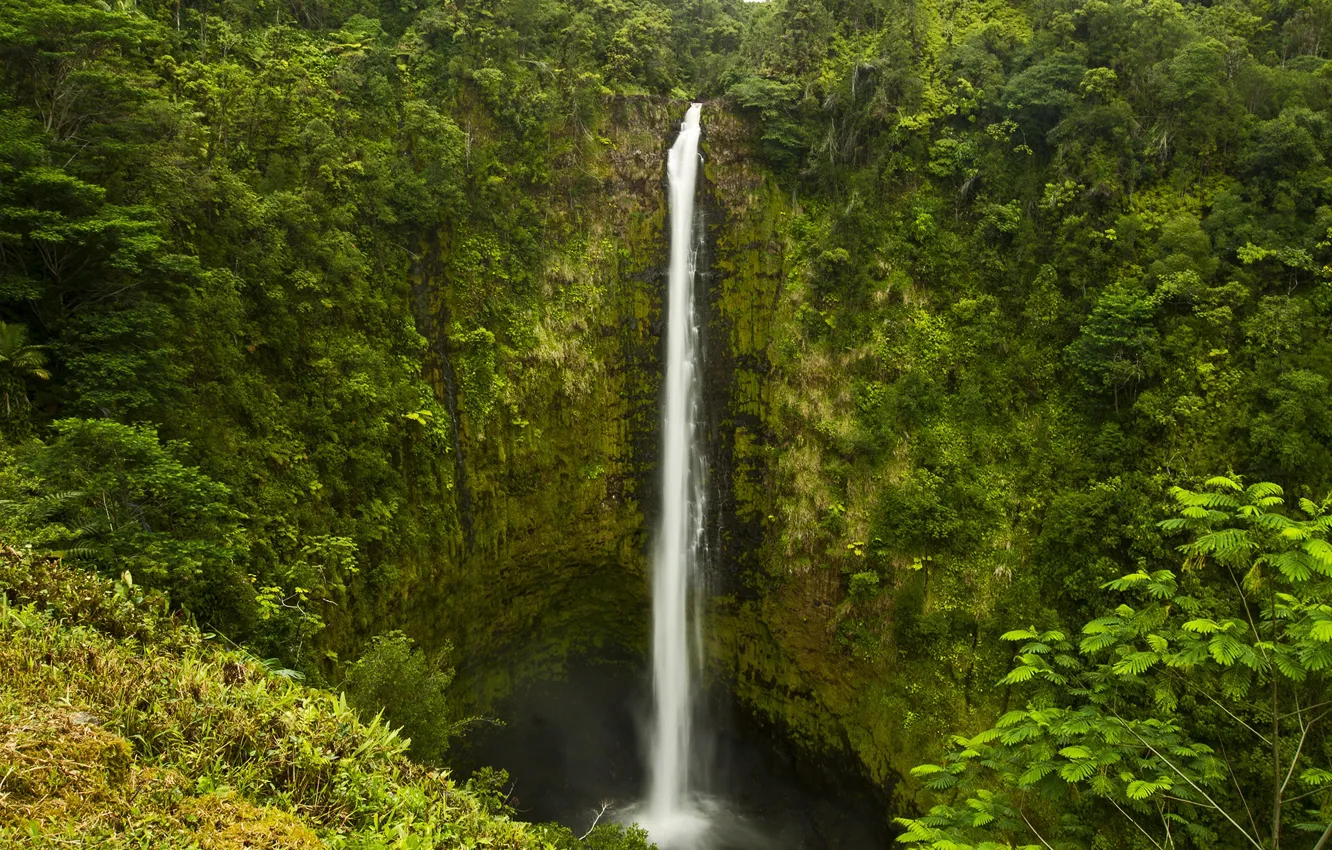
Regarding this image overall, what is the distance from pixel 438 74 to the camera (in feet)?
56.5

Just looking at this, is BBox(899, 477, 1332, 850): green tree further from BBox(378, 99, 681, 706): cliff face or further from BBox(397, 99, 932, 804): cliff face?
BBox(378, 99, 681, 706): cliff face

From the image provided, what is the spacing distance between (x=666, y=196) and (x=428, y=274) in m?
6.87

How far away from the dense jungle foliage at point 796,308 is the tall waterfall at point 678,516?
6.79ft

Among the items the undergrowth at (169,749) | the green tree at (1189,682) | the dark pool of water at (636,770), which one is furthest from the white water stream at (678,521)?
the undergrowth at (169,749)

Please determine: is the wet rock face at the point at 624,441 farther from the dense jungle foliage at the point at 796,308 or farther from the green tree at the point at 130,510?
Result: the green tree at the point at 130,510

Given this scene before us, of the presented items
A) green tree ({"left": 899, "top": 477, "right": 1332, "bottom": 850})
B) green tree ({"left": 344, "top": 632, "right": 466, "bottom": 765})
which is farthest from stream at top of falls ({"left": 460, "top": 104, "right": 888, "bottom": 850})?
green tree ({"left": 899, "top": 477, "right": 1332, "bottom": 850})

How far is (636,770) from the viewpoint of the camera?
1736 centimetres

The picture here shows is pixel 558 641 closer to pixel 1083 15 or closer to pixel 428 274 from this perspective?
pixel 428 274

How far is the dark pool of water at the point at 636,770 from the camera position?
15.4 metres

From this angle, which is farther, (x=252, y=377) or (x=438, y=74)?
(x=438, y=74)

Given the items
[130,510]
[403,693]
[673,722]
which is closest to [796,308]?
[673,722]

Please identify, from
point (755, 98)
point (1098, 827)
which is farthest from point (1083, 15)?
point (1098, 827)

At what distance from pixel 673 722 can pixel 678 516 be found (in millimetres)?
5511

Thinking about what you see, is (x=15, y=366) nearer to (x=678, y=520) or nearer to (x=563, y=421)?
(x=563, y=421)
